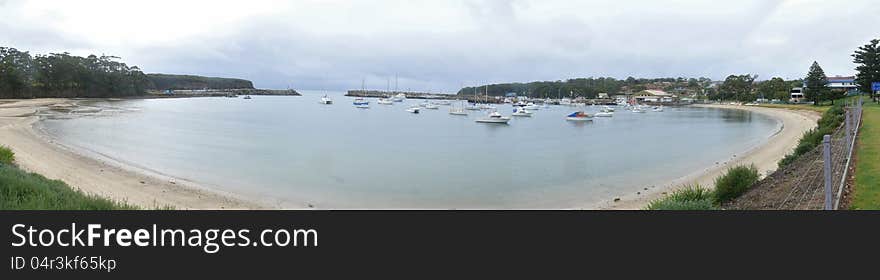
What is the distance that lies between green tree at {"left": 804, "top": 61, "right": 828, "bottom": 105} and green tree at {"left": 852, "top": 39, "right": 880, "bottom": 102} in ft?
52.6

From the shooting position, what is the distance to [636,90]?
185125 millimetres

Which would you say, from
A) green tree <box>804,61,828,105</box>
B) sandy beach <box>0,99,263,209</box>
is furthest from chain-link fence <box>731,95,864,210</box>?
green tree <box>804,61,828,105</box>

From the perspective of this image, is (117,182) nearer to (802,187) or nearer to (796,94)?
(802,187)

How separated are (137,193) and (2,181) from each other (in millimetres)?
7198

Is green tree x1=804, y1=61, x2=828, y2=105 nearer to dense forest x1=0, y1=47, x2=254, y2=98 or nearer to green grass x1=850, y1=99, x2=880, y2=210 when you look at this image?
green grass x1=850, y1=99, x2=880, y2=210

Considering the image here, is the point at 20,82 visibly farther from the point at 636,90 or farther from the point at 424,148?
the point at 636,90

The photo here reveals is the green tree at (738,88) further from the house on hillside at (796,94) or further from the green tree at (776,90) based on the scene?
the house on hillside at (796,94)

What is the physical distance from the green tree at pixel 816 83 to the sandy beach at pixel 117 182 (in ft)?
235

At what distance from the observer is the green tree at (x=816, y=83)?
63625mm

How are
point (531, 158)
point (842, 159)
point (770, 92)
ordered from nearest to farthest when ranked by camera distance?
point (842, 159)
point (531, 158)
point (770, 92)

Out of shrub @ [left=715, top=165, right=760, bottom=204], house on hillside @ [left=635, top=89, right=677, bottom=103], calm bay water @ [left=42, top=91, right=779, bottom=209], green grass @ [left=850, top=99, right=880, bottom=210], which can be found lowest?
calm bay water @ [left=42, top=91, right=779, bottom=209]

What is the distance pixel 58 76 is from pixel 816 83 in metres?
110

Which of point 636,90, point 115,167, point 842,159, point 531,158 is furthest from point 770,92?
point 115,167

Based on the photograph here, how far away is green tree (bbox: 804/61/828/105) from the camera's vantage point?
63625 mm
